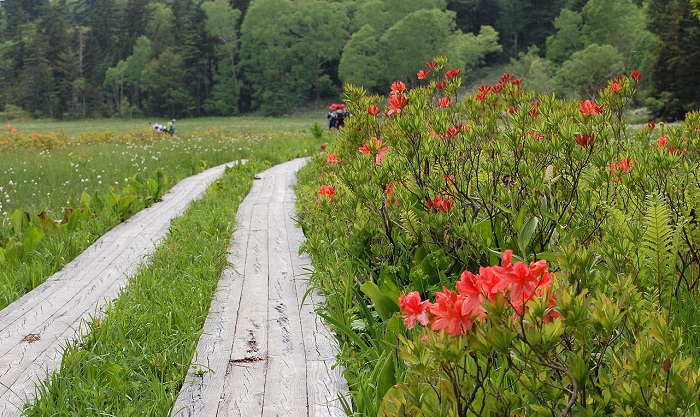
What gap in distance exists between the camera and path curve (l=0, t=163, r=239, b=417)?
283 centimetres

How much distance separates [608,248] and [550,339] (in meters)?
0.97

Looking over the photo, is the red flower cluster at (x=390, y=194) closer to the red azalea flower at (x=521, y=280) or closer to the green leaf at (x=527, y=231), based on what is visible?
the green leaf at (x=527, y=231)

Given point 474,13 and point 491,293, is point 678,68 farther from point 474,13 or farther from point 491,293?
point 474,13

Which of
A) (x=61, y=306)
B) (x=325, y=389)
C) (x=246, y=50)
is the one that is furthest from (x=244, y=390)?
(x=246, y=50)

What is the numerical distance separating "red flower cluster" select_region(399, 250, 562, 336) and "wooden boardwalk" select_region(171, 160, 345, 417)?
3.89 ft

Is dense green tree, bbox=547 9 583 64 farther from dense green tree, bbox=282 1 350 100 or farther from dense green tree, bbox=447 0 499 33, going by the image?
dense green tree, bbox=282 1 350 100

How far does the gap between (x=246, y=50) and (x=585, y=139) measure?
3075 inches

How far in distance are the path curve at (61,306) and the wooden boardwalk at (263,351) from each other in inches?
29.5

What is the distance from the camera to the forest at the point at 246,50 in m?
63.8

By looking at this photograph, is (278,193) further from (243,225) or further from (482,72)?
(482,72)

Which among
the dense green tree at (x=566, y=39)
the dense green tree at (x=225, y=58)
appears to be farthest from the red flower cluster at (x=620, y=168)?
the dense green tree at (x=225, y=58)

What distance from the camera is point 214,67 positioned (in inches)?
3221

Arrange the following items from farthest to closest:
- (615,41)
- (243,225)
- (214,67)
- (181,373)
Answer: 1. (214,67)
2. (615,41)
3. (243,225)
4. (181,373)

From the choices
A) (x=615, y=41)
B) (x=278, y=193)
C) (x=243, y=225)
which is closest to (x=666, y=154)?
(x=243, y=225)
